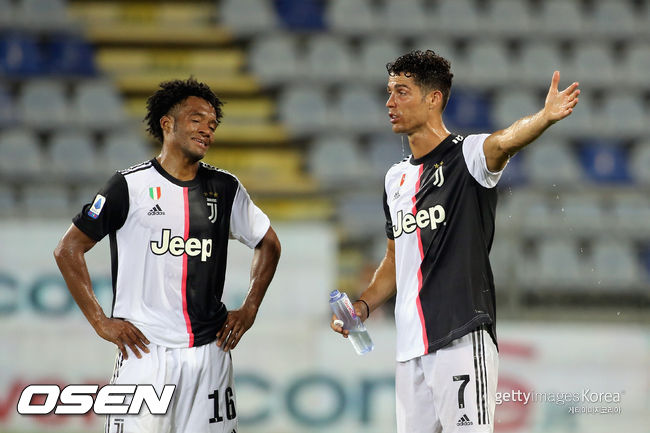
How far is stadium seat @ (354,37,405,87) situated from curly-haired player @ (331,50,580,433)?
7590mm

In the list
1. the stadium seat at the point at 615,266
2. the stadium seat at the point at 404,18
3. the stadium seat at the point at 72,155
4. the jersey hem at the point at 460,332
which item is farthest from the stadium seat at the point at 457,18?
the jersey hem at the point at 460,332

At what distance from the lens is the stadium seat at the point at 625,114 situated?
445 inches

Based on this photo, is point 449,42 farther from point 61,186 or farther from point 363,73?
point 61,186

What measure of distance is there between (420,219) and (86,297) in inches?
55.9

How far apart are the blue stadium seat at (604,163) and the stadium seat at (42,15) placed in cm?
658

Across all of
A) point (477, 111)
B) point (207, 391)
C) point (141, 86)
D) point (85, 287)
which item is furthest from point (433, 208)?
point (141, 86)

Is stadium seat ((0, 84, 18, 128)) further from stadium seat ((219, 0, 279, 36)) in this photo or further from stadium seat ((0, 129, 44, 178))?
stadium seat ((219, 0, 279, 36))

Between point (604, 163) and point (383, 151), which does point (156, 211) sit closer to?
point (383, 151)

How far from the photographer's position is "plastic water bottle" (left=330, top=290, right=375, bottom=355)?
3844 millimetres

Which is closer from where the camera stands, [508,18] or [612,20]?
[508,18]

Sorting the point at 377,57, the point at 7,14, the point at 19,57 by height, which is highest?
the point at 7,14

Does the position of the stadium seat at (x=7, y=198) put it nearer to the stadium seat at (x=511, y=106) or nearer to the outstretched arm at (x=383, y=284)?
the outstretched arm at (x=383, y=284)

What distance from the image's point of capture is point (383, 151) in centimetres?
1083

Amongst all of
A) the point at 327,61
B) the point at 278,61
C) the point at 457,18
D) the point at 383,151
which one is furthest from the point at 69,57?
the point at 457,18
